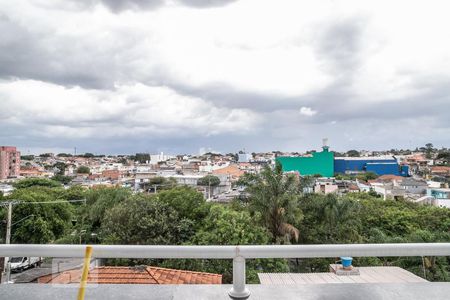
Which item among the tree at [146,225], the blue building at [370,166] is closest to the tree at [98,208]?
the tree at [146,225]

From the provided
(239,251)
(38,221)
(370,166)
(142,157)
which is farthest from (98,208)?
(142,157)

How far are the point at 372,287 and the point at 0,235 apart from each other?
2381 cm

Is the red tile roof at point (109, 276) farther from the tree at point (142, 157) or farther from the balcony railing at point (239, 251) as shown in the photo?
the tree at point (142, 157)

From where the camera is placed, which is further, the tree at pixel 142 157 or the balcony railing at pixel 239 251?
the tree at pixel 142 157

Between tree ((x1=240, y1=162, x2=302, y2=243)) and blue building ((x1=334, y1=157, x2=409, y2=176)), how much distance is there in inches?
2131

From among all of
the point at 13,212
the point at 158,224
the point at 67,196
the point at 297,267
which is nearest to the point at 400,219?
the point at 158,224

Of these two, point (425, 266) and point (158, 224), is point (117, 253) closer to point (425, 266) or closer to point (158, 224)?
point (425, 266)

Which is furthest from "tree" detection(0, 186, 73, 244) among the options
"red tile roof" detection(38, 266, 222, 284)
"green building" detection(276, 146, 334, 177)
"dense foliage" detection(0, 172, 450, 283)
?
"green building" detection(276, 146, 334, 177)

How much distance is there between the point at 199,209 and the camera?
50.6ft

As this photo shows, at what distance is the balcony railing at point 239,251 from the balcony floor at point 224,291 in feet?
0.58

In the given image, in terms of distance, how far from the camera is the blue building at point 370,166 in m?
63.1

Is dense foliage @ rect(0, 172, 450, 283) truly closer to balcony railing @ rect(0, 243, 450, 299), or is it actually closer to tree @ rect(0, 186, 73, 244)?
tree @ rect(0, 186, 73, 244)

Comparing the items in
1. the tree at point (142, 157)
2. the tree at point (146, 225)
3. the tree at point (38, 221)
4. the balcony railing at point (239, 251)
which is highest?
the tree at point (142, 157)

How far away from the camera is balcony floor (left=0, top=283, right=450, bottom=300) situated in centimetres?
192
